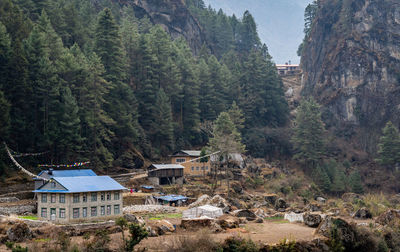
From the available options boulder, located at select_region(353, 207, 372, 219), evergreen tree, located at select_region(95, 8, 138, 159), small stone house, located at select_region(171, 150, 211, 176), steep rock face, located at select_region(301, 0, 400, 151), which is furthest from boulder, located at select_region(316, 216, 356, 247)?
steep rock face, located at select_region(301, 0, 400, 151)

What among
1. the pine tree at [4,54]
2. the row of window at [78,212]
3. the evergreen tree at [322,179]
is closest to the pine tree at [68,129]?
the pine tree at [4,54]

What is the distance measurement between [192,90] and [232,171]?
1950cm

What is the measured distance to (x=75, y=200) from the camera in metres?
40.5

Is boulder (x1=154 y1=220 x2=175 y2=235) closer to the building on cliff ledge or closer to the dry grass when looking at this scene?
the dry grass

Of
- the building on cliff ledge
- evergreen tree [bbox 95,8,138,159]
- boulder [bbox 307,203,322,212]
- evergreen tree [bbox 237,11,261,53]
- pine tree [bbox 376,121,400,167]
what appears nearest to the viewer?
boulder [bbox 307,203,322,212]

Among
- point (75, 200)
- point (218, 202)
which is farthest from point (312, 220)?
point (75, 200)

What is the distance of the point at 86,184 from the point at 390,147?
6201 centimetres

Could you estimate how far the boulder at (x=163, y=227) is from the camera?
3972cm

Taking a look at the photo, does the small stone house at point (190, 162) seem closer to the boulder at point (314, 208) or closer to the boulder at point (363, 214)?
the boulder at point (314, 208)

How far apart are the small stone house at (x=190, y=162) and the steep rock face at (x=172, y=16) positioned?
194ft

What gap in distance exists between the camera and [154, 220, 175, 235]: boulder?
39719mm

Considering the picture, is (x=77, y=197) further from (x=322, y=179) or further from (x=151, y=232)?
(x=322, y=179)

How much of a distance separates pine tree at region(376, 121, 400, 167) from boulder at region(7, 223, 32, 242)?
222 feet

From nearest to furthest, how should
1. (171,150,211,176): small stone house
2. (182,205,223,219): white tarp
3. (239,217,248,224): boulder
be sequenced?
(239,217,248,224): boulder
(182,205,223,219): white tarp
(171,150,211,176): small stone house
